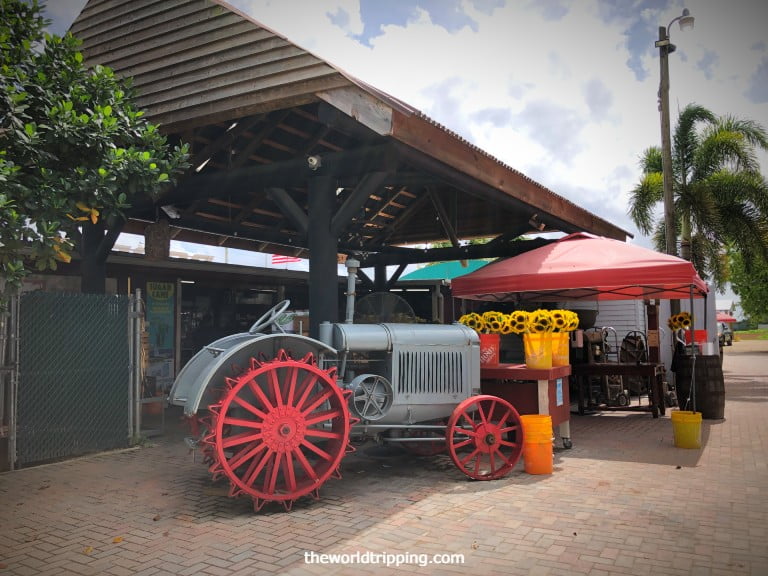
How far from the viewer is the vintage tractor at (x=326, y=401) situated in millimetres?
4168

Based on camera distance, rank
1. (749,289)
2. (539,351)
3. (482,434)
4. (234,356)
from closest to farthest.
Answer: (234,356)
(482,434)
(539,351)
(749,289)

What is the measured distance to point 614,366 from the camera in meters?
8.44

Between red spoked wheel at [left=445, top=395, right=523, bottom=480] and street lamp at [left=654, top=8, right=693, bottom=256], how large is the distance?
8203 millimetres

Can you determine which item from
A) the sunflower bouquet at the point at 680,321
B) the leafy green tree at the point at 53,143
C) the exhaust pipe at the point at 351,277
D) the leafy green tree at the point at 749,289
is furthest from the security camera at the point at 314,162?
the leafy green tree at the point at 749,289

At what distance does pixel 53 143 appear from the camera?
4.89 m

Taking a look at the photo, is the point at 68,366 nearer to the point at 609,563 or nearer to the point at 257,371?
the point at 257,371

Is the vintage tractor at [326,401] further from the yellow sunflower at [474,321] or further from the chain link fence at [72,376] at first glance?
the chain link fence at [72,376]

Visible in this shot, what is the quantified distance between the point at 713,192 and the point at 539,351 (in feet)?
42.8

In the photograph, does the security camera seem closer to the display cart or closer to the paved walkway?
the display cart

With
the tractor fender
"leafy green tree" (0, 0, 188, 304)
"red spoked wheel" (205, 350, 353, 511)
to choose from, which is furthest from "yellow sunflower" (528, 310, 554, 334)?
"leafy green tree" (0, 0, 188, 304)

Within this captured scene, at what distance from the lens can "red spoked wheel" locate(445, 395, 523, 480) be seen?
5.07m

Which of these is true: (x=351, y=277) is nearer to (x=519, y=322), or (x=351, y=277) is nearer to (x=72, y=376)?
(x=519, y=322)

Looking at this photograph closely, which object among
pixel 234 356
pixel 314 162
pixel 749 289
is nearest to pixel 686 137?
pixel 314 162

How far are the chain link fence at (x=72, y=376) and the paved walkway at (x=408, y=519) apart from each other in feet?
1.07
